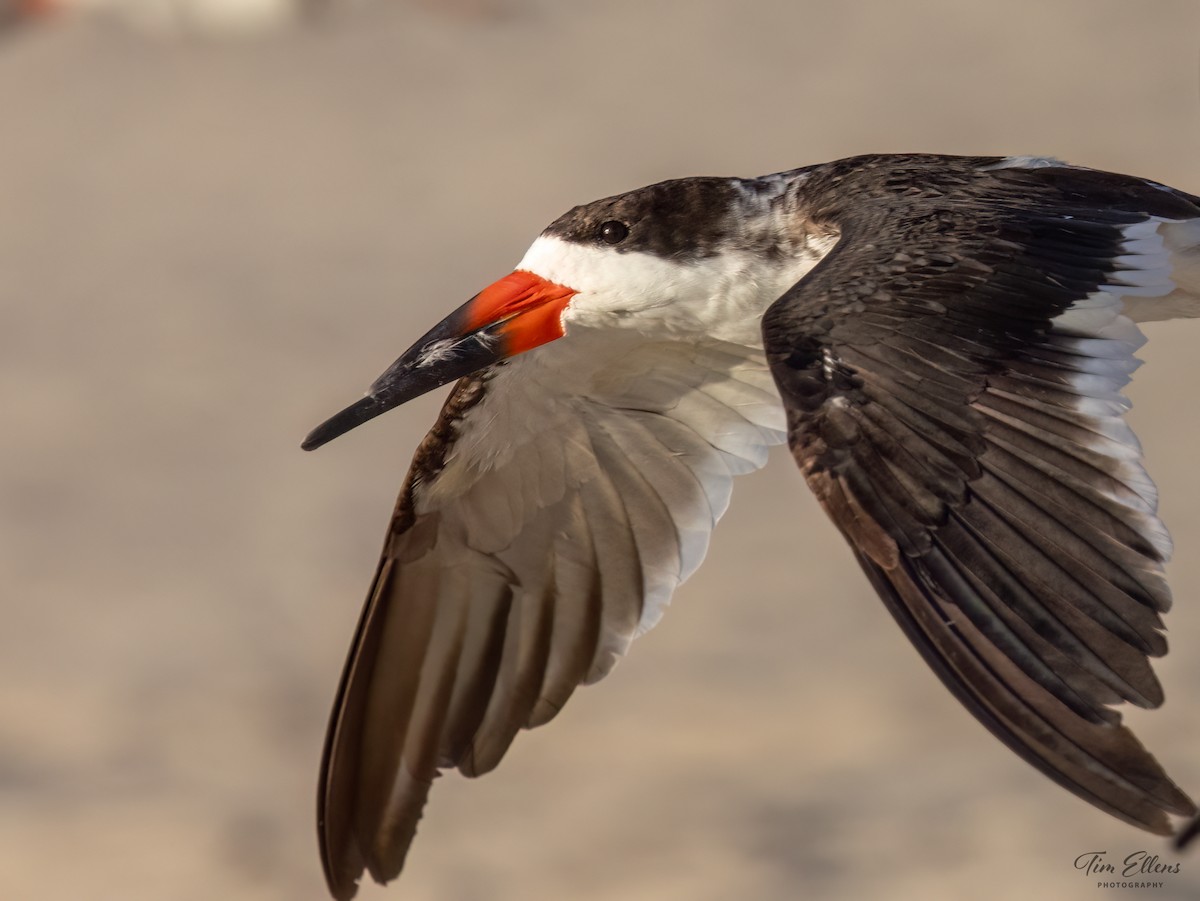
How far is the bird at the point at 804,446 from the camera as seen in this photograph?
2.66 m

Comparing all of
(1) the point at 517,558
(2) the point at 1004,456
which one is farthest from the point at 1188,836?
(1) the point at 517,558

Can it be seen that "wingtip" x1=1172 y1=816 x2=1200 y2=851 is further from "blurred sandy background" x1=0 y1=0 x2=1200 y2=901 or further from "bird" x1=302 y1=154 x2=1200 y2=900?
"blurred sandy background" x1=0 y1=0 x2=1200 y2=901

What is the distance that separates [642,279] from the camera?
3.83m

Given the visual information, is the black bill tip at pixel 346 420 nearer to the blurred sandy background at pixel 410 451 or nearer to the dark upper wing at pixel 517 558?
the dark upper wing at pixel 517 558

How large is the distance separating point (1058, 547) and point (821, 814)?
6.42 feet

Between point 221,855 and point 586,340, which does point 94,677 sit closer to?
point 221,855

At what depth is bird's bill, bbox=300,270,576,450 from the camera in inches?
149

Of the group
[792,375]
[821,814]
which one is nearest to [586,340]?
[792,375]

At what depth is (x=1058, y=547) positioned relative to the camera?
2.71 metres
